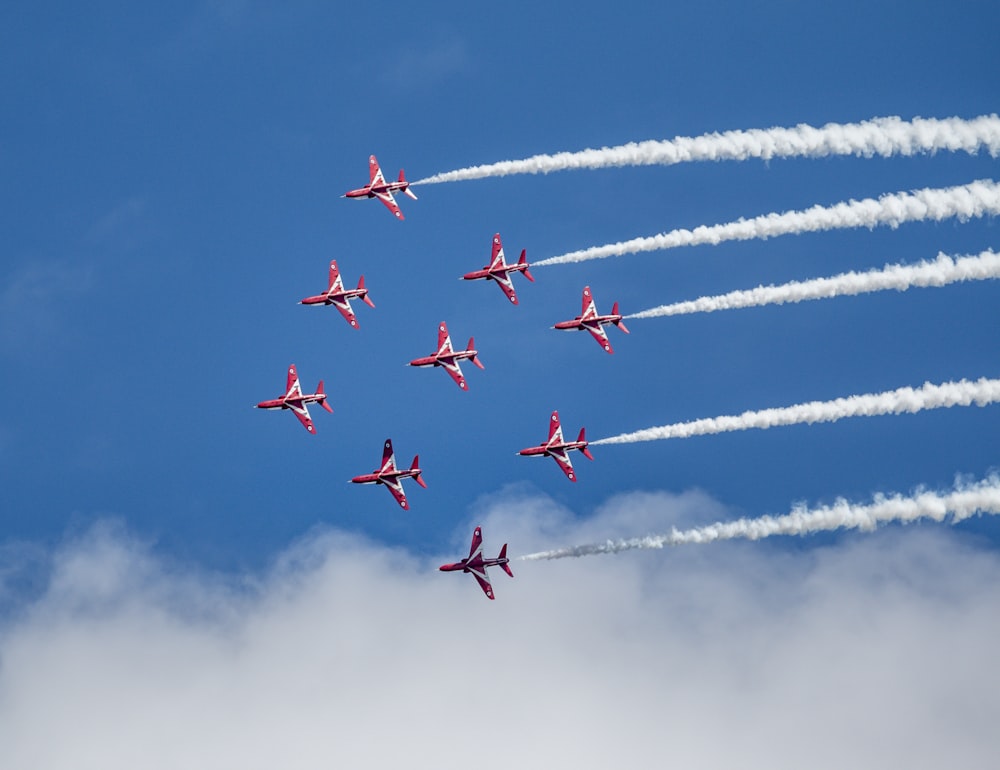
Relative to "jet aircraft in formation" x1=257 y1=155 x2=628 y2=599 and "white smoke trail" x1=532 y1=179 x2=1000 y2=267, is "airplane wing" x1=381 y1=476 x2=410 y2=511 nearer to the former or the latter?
"jet aircraft in formation" x1=257 y1=155 x2=628 y2=599

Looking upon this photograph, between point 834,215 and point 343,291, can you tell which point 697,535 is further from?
point 343,291

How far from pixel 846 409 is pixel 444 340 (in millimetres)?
26458

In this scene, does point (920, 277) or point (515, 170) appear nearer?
point (920, 277)

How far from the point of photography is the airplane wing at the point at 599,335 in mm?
108062

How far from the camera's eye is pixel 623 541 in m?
98.2

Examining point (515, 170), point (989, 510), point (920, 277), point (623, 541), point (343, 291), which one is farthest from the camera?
point (343, 291)

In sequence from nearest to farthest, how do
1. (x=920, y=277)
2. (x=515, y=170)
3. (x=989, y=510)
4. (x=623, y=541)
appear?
1. (x=989, y=510)
2. (x=920, y=277)
3. (x=623, y=541)
4. (x=515, y=170)

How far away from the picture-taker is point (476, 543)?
106250 mm

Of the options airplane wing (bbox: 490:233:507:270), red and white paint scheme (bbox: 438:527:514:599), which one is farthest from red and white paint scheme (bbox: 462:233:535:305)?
red and white paint scheme (bbox: 438:527:514:599)

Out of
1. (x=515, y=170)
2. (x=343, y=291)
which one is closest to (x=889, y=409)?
(x=515, y=170)

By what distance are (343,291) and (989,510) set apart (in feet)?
137

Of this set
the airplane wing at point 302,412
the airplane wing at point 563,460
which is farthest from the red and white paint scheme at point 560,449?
the airplane wing at point 302,412

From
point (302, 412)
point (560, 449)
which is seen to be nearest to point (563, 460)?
point (560, 449)

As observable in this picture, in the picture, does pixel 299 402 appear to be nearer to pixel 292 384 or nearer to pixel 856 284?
pixel 292 384
